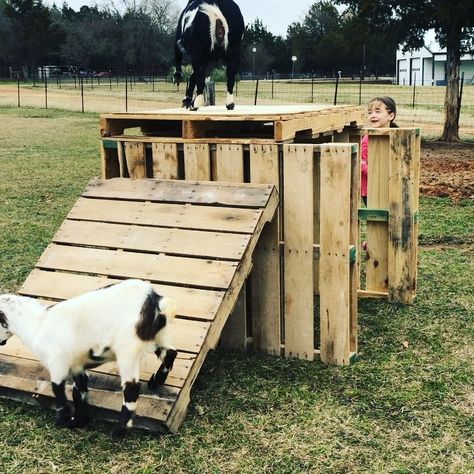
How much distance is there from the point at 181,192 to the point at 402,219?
2.09 metres

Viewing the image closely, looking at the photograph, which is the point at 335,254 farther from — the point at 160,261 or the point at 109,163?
the point at 109,163

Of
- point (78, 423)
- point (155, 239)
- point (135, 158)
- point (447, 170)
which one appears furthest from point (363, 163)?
point (447, 170)

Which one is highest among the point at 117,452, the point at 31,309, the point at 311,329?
the point at 31,309

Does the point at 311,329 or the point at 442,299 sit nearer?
the point at 311,329

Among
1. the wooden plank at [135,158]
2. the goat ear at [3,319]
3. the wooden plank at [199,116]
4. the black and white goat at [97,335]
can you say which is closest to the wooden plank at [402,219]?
the wooden plank at [199,116]

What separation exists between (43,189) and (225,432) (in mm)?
8586

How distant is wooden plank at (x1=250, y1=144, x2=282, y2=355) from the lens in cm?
450

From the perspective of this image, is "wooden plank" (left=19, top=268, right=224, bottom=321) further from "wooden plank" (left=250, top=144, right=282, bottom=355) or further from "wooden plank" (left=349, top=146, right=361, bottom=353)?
"wooden plank" (left=349, top=146, right=361, bottom=353)

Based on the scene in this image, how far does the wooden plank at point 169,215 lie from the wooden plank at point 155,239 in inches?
1.8

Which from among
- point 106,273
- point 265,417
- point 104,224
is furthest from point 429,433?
point 104,224

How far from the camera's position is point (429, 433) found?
12.1 feet

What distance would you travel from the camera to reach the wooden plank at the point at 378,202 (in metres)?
5.84

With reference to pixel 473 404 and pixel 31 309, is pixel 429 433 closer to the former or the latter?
pixel 473 404

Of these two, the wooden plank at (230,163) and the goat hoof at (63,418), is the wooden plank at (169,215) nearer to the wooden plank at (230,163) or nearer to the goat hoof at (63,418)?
the wooden plank at (230,163)
